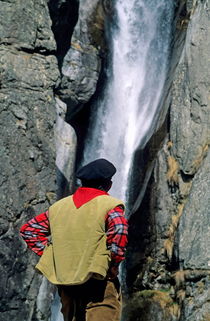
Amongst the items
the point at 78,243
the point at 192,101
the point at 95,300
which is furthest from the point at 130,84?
the point at 95,300

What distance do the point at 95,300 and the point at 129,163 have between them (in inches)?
313

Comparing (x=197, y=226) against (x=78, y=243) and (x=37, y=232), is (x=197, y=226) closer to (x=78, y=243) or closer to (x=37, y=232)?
(x=37, y=232)

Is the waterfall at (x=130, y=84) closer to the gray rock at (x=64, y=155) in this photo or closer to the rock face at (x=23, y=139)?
the gray rock at (x=64, y=155)

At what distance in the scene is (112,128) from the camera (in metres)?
13.8

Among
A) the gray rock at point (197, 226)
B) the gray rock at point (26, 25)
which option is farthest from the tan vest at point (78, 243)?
the gray rock at point (26, 25)

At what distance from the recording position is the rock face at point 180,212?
27.7ft

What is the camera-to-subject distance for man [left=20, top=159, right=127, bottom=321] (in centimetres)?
490

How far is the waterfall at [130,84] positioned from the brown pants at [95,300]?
24.0 feet

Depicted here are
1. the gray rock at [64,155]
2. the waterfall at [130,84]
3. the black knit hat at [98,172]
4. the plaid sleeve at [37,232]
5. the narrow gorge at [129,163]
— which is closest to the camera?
the black knit hat at [98,172]

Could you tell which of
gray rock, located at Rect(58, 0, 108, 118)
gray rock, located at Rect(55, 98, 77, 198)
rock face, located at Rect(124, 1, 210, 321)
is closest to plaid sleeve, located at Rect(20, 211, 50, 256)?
rock face, located at Rect(124, 1, 210, 321)

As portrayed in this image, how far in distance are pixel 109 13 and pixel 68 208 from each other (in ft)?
33.5

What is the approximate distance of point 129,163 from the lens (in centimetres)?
1280

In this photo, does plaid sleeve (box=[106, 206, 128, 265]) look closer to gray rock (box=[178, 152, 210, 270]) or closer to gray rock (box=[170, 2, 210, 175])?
gray rock (box=[178, 152, 210, 270])

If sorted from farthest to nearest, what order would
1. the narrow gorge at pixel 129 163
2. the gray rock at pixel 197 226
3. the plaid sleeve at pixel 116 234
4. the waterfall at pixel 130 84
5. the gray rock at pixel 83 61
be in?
the waterfall at pixel 130 84, the gray rock at pixel 83 61, the narrow gorge at pixel 129 163, the gray rock at pixel 197 226, the plaid sleeve at pixel 116 234
